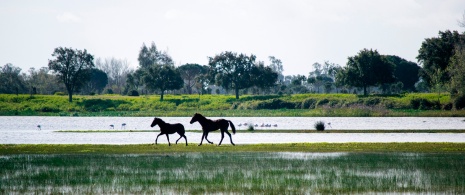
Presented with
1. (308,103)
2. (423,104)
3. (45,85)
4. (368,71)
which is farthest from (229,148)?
(45,85)

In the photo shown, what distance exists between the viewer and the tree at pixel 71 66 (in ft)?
449

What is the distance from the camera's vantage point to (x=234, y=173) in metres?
27.0

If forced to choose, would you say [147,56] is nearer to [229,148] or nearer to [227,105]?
[227,105]

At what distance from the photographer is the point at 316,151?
3756 cm

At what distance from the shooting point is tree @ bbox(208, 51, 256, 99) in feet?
462

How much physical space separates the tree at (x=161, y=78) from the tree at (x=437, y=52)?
4828 centimetres

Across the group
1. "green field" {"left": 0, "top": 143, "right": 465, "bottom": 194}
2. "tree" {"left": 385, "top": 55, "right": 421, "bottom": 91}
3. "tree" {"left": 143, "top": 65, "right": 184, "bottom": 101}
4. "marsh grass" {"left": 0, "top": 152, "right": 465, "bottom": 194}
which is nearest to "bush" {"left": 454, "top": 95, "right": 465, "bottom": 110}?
"green field" {"left": 0, "top": 143, "right": 465, "bottom": 194}

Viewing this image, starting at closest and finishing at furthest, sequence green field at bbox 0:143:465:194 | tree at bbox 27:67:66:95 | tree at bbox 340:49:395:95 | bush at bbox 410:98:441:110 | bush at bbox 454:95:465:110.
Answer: green field at bbox 0:143:465:194, bush at bbox 454:95:465:110, bush at bbox 410:98:441:110, tree at bbox 340:49:395:95, tree at bbox 27:67:66:95

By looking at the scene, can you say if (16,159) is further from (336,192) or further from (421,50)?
(421,50)

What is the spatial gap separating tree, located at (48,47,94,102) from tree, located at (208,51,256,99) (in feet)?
83.7

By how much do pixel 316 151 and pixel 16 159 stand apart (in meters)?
15.3

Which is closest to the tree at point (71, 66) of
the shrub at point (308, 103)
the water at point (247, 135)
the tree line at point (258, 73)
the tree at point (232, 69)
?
the tree line at point (258, 73)

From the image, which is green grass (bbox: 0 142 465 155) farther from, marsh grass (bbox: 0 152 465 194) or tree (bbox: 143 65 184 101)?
tree (bbox: 143 65 184 101)

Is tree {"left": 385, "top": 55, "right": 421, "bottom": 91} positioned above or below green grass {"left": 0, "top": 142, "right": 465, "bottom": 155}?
above
